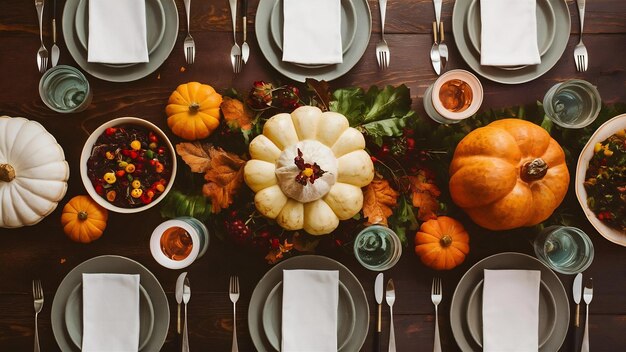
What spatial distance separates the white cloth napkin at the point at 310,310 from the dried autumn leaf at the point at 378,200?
21cm

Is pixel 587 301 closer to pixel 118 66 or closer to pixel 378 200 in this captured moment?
pixel 378 200

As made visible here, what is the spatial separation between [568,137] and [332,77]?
749 mm

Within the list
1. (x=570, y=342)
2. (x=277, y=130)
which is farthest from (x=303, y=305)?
(x=570, y=342)

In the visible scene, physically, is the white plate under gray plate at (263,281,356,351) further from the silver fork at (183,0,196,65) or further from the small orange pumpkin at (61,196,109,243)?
the silver fork at (183,0,196,65)

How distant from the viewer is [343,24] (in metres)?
1.57

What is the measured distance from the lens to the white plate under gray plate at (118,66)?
153cm

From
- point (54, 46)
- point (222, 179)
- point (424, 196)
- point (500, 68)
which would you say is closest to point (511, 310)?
point (424, 196)

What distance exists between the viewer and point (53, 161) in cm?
144

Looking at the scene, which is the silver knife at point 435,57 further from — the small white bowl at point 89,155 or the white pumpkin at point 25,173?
the white pumpkin at point 25,173

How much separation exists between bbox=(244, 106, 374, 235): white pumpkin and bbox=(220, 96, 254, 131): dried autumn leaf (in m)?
0.09

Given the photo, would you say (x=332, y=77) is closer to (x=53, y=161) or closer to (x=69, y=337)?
(x=53, y=161)

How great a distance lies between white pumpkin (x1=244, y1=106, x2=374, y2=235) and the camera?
54.4 inches

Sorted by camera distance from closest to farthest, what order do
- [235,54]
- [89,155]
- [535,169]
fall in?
[535,169], [89,155], [235,54]

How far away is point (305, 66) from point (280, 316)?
772mm
